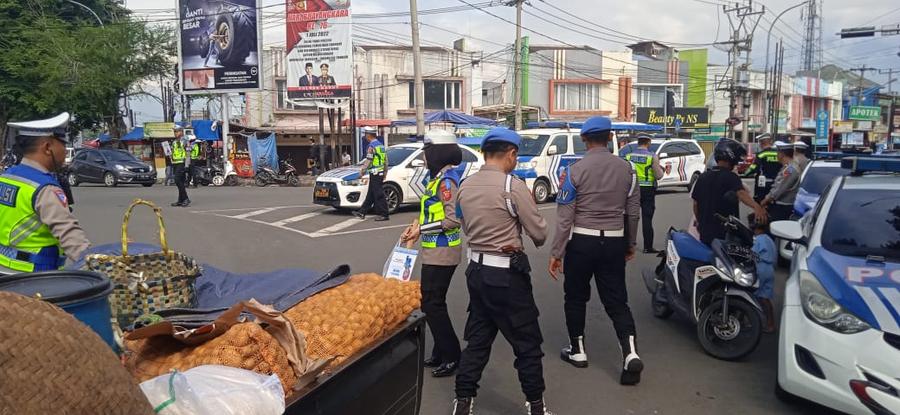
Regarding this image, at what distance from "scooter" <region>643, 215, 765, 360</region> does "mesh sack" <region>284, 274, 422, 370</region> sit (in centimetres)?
298

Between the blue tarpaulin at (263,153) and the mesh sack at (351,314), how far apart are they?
2516 cm

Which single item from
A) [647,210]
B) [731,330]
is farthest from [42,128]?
[647,210]

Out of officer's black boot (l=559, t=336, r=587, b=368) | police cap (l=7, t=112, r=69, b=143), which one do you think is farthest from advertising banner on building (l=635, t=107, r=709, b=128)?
police cap (l=7, t=112, r=69, b=143)

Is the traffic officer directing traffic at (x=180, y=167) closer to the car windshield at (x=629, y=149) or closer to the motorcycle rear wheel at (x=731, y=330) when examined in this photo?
the car windshield at (x=629, y=149)

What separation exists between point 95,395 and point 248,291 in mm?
2024

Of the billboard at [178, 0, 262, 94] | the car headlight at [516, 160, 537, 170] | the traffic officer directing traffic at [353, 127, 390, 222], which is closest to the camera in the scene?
the traffic officer directing traffic at [353, 127, 390, 222]

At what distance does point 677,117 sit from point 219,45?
30613mm

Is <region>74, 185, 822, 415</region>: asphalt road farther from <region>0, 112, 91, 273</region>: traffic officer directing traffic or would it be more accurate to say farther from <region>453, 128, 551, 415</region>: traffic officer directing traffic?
<region>0, 112, 91, 273</region>: traffic officer directing traffic

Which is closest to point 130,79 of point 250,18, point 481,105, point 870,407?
point 250,18

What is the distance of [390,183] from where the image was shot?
47.2 feet

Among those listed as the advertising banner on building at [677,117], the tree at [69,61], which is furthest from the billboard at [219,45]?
the advertising banner on building at [677,117]

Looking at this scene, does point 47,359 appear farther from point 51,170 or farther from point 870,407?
point 870,407

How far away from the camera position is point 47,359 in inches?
59.8

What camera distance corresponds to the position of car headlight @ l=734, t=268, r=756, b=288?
17.3 ft
